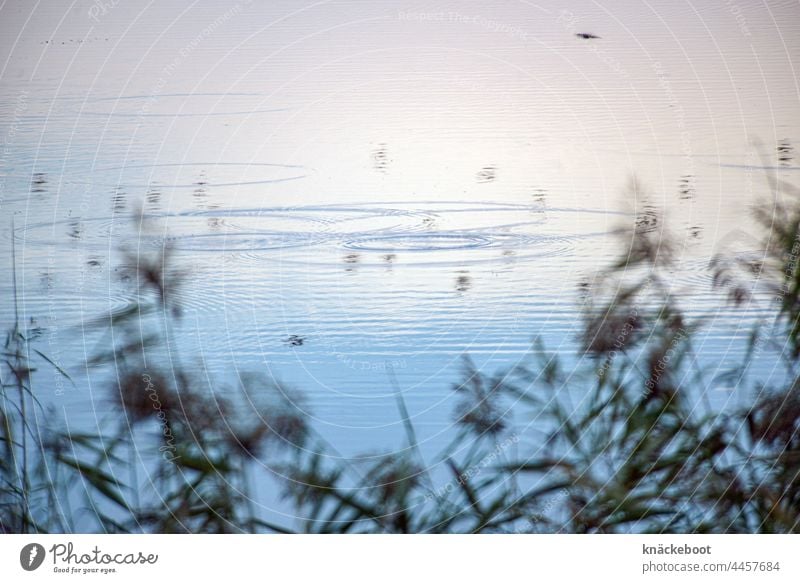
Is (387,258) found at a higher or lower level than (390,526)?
higher

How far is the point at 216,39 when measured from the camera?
182 centimetres

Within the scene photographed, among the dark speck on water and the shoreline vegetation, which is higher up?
the dark speck on water

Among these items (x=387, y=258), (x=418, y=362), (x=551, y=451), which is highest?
(x=387, y=258)

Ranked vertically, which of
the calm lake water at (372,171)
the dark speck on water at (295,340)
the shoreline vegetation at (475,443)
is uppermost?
the calm lake water at (372,171)

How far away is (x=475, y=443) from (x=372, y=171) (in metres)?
0.46

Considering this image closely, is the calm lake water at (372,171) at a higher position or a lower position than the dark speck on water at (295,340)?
higher

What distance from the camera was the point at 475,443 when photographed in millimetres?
1785

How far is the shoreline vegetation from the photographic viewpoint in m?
1.78

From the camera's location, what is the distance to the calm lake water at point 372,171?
1.79m

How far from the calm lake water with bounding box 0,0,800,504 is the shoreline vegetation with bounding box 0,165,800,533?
0.03 meters

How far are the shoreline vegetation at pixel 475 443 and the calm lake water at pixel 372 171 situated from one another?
0.03 m
